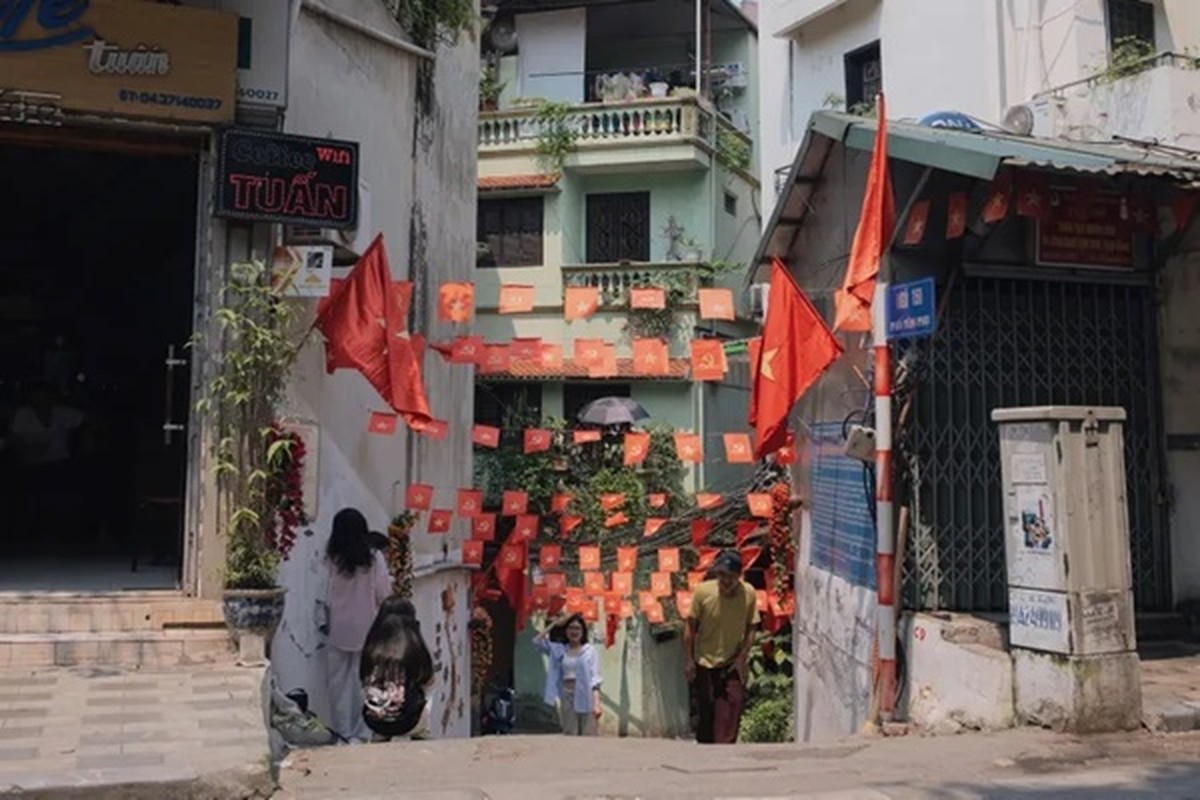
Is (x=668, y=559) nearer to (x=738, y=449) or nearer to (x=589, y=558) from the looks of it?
(x=589, y=558)

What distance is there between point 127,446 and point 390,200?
4283mm

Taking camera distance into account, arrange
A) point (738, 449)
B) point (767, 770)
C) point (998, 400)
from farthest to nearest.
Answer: point (738, 449), point (998, 400), point (767, 770)

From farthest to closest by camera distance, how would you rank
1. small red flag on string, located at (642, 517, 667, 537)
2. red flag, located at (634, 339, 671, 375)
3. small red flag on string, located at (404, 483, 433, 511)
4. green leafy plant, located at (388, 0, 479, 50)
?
small red flag on string, located at (642, 517, 667, 537) → red flag, located at (634, 339, 671, 375) → small red flag on string, located at (404, 483, 433, 511) → green leafy plant, located at (388, 0, 479, 50)

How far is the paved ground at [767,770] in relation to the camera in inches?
197

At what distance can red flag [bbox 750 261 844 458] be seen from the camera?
334 inches

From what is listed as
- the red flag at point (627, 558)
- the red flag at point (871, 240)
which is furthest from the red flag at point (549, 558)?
the red flag at point (871, 240)

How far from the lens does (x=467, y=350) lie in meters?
12.2

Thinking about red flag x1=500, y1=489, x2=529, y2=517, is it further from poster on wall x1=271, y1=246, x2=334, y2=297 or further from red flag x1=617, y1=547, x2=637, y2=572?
poster on wall x1=271, y1=246, x2=334, y2=297

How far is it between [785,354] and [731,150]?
14631 millimetres

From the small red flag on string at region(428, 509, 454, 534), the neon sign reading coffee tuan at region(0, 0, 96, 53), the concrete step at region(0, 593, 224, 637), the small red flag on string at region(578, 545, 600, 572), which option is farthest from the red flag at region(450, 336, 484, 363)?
the small red flag on string at region(578, 545, 600, 572)

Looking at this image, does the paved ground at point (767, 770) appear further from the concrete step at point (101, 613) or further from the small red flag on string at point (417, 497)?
the small red flag on string at point (417, 497)

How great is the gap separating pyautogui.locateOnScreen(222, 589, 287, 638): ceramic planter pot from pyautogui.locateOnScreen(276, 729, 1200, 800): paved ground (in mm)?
1427

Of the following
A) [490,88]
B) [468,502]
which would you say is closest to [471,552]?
[468,502]

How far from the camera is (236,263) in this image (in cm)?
793
